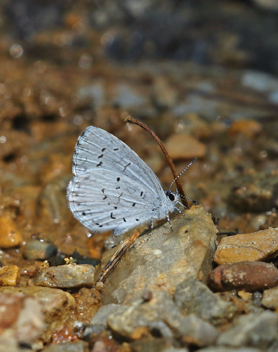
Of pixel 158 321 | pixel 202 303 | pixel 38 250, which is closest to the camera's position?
pixel 158 321

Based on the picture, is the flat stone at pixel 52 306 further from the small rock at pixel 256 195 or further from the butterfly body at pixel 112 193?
the small rock at pixel 256 195

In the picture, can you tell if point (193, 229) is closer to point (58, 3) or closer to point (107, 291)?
point (107, 291)

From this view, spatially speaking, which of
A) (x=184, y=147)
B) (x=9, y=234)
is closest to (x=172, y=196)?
(x=9, y=234)

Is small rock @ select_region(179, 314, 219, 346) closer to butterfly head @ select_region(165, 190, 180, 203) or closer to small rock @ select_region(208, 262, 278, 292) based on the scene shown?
small rock @ select_region(208, 262, 278, 292)

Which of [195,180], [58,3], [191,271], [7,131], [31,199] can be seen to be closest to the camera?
[191,271]

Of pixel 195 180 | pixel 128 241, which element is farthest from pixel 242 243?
pixel 195 180

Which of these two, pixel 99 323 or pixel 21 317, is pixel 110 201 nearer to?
pixel 99 323

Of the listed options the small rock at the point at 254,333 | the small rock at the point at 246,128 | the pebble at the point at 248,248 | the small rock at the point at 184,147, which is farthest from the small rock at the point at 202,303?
the small rock at the point at 246,128
